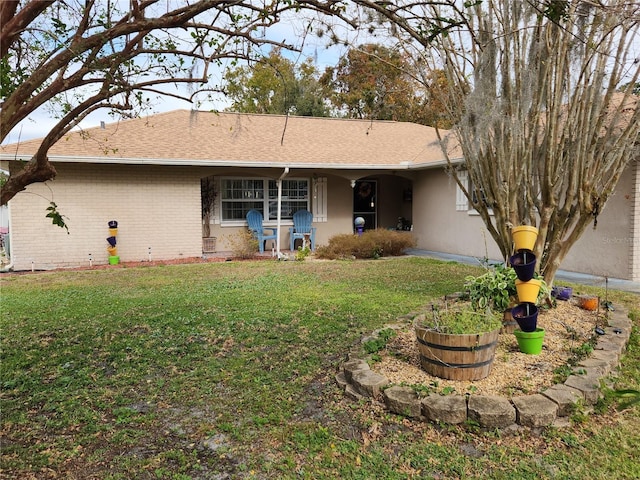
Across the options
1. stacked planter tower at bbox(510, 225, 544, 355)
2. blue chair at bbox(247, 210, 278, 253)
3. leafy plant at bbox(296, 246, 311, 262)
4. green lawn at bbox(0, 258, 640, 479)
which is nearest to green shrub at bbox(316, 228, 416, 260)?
leafy plant at bbox(296, 246, 311, 262)

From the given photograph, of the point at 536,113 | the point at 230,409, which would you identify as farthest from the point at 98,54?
the point at 536,113

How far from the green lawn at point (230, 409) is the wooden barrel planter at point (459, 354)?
1.83 ft

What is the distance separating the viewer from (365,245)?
12164 millimetres

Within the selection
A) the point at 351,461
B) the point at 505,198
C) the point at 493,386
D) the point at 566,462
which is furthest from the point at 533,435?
the point at 505,198

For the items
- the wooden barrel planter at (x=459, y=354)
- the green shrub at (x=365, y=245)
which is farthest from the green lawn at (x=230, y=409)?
A: the green shrub at (x=365, y=245)

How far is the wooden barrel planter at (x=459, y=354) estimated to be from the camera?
11.6ft

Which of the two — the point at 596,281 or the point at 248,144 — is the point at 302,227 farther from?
the point at 596,281

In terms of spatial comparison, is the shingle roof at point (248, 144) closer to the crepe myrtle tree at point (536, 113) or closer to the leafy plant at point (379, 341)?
the crepe myrtle tree at point (536, 113)

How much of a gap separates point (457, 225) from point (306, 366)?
9152 millimetres

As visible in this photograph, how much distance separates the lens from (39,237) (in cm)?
1076

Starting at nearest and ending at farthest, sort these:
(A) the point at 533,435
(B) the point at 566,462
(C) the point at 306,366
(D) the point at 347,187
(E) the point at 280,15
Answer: (B) the point at 566,462 → (A) the point at 533,435 → (E) the point at 280,15 → (C) the point at 306,366 → (D) the point at 347,187

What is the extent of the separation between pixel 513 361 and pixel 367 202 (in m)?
12.5

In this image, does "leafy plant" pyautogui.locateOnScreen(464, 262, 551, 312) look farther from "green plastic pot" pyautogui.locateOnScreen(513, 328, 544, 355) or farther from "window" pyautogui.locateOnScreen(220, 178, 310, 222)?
"window" pyautogui.locateOnScreen(220, 178, 310, 222)

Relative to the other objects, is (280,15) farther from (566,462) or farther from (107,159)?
(107,159)
